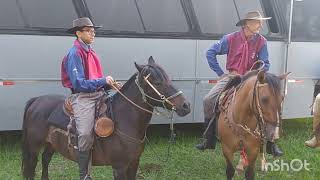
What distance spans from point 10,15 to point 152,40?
92.0 inches

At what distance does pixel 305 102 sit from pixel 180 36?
3.05 metres

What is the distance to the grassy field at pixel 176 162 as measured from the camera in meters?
6.63

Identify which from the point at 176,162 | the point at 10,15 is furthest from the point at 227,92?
the point at 10,15

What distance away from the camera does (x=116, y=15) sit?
7.90m

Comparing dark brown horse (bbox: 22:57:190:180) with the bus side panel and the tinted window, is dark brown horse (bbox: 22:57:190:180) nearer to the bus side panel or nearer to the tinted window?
the bus side panel

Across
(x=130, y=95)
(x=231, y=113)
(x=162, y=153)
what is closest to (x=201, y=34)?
(x=162, y=153)

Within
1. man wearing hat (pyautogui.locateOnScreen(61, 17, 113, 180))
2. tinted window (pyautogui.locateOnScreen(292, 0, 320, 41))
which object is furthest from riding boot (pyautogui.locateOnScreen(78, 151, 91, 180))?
tinted window (pyautogui.locateOnScreen(292, 0, 320, 41))

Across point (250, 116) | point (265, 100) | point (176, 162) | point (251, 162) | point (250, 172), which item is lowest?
point (176, 162)

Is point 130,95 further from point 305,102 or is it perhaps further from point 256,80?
point 305,102

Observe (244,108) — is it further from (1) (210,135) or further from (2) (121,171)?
(2) (121,171)

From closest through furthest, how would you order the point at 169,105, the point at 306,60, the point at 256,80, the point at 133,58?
the point at 169,105
the point at 256,80
the point at 133,58
the point at 306,60

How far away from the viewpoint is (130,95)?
4.76 metres

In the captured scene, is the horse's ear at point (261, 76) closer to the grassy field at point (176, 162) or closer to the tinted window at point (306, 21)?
the grassy field at point (176, 162)

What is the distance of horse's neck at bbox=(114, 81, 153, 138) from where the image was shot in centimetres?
471
